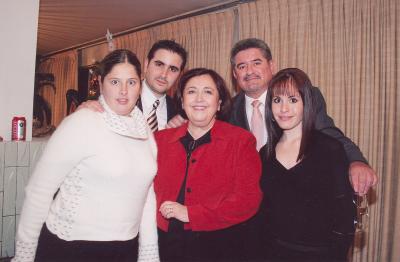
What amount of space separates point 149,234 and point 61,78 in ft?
23.4

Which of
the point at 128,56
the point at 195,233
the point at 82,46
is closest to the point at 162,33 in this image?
the point at 82,46

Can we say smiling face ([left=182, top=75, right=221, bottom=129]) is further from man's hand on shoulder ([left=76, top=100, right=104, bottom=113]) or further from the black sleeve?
the black sleeve

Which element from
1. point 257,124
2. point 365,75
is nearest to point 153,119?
point 257,124

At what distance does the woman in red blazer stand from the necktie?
0.63 meters

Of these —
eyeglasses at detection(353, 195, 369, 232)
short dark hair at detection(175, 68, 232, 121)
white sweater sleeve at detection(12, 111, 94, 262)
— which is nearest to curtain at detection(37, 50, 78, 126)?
short dark hair at detection(175, 68, 232, 121)

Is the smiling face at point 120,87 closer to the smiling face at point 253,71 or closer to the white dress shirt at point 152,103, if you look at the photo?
the white dress shirt at point 152,103

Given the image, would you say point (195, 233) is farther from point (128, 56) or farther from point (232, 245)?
point (128, 56)

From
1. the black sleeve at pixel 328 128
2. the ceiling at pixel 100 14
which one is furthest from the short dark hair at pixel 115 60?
the ceiling at pixel 100 14

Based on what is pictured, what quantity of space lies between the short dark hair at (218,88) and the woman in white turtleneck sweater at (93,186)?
1.07ft

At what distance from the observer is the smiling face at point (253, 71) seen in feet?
8.21

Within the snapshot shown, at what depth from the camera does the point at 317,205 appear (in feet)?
5.01

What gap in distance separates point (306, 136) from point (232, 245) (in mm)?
641

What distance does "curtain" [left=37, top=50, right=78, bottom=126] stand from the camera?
7563 mm

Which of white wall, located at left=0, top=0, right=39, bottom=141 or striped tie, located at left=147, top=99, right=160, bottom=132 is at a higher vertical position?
white wall, located at left=0, top=0, right=39, bottom=141
